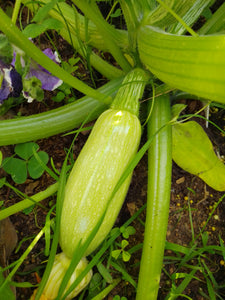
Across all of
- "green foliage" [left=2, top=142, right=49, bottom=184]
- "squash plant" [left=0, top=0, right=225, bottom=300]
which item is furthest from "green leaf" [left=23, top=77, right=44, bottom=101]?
"green foliage" [left=2, top=142, right=49, bottom=184]

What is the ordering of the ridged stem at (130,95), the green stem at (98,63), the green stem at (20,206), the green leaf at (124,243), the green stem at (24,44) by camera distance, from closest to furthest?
the green stem at (24,44)
the green stem at (20,206)
the ridged stem at (130,95)
the green leaf at (124,243)
the green stem at (98,63)

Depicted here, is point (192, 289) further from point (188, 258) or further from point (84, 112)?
point (84, 112)

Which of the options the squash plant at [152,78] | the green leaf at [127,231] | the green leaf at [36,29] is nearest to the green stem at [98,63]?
the squash plant at [152,78]

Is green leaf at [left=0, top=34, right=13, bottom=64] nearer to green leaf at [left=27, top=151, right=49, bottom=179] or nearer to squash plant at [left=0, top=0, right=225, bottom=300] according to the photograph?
squash plant at [left=0, top=0, right=225, bottom=300]

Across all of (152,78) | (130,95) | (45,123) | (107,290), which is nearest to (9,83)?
(45,123)

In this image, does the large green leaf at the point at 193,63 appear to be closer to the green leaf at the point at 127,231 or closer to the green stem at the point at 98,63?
the green stem at the point at 98,63

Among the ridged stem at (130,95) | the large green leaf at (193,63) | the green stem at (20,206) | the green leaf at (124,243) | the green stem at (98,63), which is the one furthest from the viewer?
the green stem at (98,63)

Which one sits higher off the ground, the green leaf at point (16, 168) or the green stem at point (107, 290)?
the green leaf at point (16, 168)

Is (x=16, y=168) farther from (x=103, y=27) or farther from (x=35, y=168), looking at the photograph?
(x=103, y=27)
